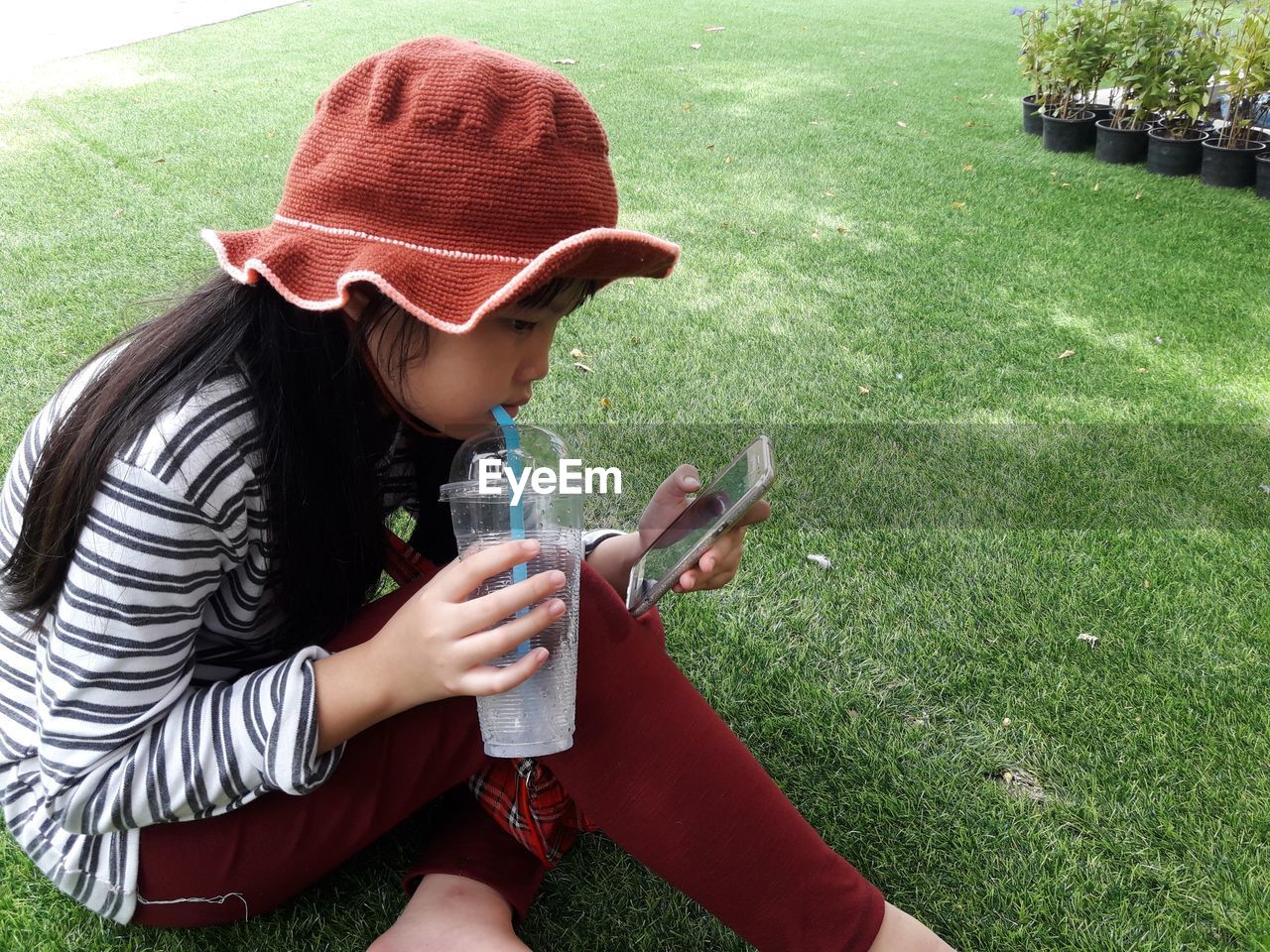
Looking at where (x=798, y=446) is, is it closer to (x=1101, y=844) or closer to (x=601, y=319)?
(x=601, y=319)

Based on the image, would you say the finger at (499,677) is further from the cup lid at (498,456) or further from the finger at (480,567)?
the cup lid at (498,456)

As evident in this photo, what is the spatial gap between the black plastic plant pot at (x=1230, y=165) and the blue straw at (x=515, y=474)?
512 centimetres

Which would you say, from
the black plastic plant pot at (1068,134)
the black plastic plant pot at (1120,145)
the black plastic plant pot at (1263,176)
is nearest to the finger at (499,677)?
the black plastic plant pot at (1263,176)

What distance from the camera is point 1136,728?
1.89 meters

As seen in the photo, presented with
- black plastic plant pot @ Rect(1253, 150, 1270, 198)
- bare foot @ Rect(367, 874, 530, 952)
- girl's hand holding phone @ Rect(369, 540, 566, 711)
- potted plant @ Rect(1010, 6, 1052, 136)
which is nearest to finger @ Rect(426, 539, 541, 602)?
girl's hand holding phone @ Rect(369, 540, 566, 711)

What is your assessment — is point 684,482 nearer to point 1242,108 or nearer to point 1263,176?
point 1263,176

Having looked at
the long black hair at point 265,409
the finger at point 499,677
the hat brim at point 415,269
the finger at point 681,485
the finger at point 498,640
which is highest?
the hat brim at point 415,269

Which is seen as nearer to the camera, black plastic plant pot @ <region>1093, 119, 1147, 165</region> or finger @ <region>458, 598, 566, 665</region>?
finger @ <region>458, 598, 566, 665</region>

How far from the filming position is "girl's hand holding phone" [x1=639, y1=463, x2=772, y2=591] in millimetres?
1464

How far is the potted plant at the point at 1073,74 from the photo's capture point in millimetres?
5805

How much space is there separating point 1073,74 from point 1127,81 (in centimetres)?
41

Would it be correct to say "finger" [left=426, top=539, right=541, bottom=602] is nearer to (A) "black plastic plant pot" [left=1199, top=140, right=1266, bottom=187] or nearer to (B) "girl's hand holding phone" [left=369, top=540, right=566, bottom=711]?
(B) "girl's hand holding phone" [left=369, top=540, right=566, bottom=711]

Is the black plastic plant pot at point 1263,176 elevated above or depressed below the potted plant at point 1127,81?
below

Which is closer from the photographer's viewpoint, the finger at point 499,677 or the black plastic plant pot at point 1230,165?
the finger at point 499,677
